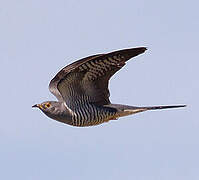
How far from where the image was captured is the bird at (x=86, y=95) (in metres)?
23.4

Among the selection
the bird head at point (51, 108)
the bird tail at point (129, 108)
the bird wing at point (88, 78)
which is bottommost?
the bird tail at point (129, 108)

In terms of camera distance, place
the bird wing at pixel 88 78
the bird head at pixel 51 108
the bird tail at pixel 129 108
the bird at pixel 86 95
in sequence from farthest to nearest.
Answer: the bird head at pixel 51 108 → the bird tail at pixel 129 108 → the bird at pixel 86 95 → the bird wing at pixel 88 78

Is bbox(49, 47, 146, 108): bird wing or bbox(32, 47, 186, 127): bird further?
bbox(32, 47, 186, 127): bird

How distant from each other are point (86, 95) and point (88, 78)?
1.27 ft

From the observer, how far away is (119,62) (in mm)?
23359

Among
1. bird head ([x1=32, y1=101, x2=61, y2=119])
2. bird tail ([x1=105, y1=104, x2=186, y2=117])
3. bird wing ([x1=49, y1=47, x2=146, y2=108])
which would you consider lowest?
bird tail ([x1=105, y1=104, x2=186, y2=117])

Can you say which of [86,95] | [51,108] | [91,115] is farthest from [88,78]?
[51,108]

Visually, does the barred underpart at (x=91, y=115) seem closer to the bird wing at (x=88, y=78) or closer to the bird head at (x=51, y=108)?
the bird wing at (x=88, y=78)

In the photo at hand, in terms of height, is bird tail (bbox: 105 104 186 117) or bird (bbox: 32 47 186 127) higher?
bird (bbox: 32 47 186 127)

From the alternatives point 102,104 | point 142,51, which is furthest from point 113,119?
point 142,51

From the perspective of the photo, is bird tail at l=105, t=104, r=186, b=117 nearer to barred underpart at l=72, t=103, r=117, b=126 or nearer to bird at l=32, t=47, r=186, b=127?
bird at l=32, t=47, r=186, b=127

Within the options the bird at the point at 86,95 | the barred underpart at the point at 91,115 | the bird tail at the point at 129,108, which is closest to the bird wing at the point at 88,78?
the bird at the point at 86,95

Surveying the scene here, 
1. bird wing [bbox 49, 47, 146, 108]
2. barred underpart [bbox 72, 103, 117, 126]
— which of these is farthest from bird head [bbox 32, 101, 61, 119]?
barred underpart [bbox 72, 103, 117, 126]

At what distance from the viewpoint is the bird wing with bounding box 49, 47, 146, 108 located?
23.2 meters
